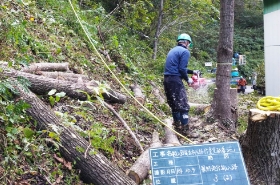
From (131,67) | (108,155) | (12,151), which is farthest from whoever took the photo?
(131,67)

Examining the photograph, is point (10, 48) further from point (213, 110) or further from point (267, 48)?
point (267, 48)

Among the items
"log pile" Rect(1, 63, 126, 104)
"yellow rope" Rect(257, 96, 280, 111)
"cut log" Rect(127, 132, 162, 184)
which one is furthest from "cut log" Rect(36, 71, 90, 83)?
"yellow rope" Rect(257, 96, 280, 111)

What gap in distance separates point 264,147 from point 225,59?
148 inches

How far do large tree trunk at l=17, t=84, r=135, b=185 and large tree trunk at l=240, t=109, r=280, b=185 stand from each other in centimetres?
141

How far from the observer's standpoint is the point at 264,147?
4020 mm

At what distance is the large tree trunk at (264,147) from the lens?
3951 mm

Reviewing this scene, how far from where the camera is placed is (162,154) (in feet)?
10.6

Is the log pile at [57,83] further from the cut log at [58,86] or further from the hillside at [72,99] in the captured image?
the hillside at [72,99]

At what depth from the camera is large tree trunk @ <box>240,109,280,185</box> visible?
3951 millimetres

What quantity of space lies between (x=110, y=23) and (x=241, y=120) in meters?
6.47

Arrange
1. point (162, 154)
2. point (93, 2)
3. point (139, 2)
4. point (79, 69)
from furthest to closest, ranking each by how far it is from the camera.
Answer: point (93, 2) < point (139, 2) < point (79, 69) < point (162, 154)

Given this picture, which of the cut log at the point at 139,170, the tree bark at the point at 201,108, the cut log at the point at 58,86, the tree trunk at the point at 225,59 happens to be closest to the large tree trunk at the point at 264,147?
the cut log at the point at 139,170

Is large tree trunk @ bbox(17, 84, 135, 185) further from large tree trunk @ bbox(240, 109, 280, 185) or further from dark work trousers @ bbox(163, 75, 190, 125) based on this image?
dark work trousers @ bbox(163, 75, 190, 125)

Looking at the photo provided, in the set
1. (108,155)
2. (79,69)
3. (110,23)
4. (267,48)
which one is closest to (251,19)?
(267,48)
